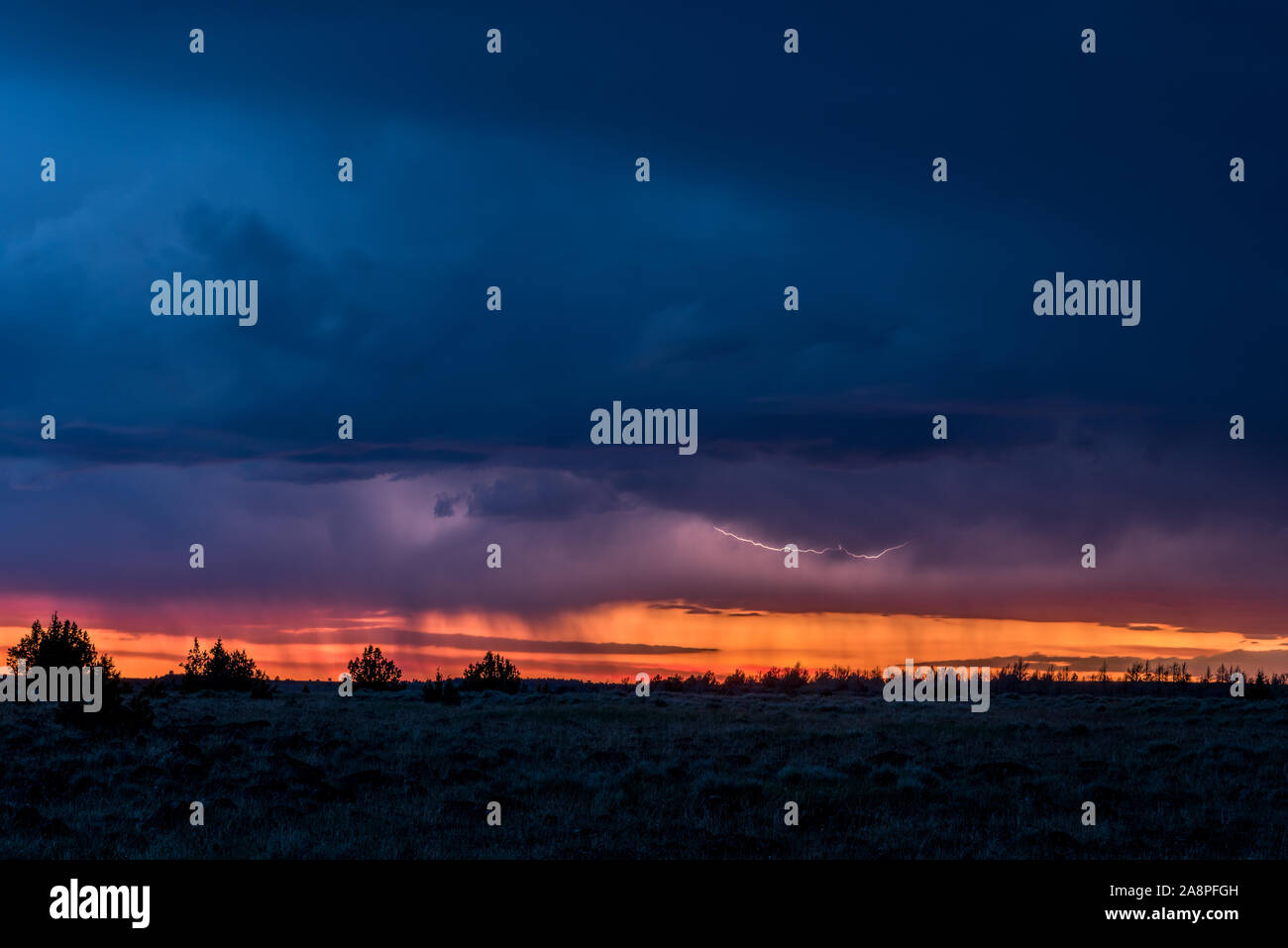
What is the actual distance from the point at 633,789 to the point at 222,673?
47.6 meters

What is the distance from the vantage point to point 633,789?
23.7 m

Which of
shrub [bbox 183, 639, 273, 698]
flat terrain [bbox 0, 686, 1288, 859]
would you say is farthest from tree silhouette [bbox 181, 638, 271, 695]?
flat terrain [bbox 0, 686, 1288, 859]

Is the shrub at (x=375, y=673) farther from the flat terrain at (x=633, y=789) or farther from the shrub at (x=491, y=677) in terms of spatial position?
the flat terrain at (x=633, y=789)

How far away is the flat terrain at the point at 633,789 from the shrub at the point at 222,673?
2389cm

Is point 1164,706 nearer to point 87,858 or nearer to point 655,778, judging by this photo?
point 655,778

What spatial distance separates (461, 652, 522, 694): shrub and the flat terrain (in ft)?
91.8

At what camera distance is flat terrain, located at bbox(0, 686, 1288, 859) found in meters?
18.8

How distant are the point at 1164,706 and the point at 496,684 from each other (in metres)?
37.1

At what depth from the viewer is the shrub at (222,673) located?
60531 millimetres
